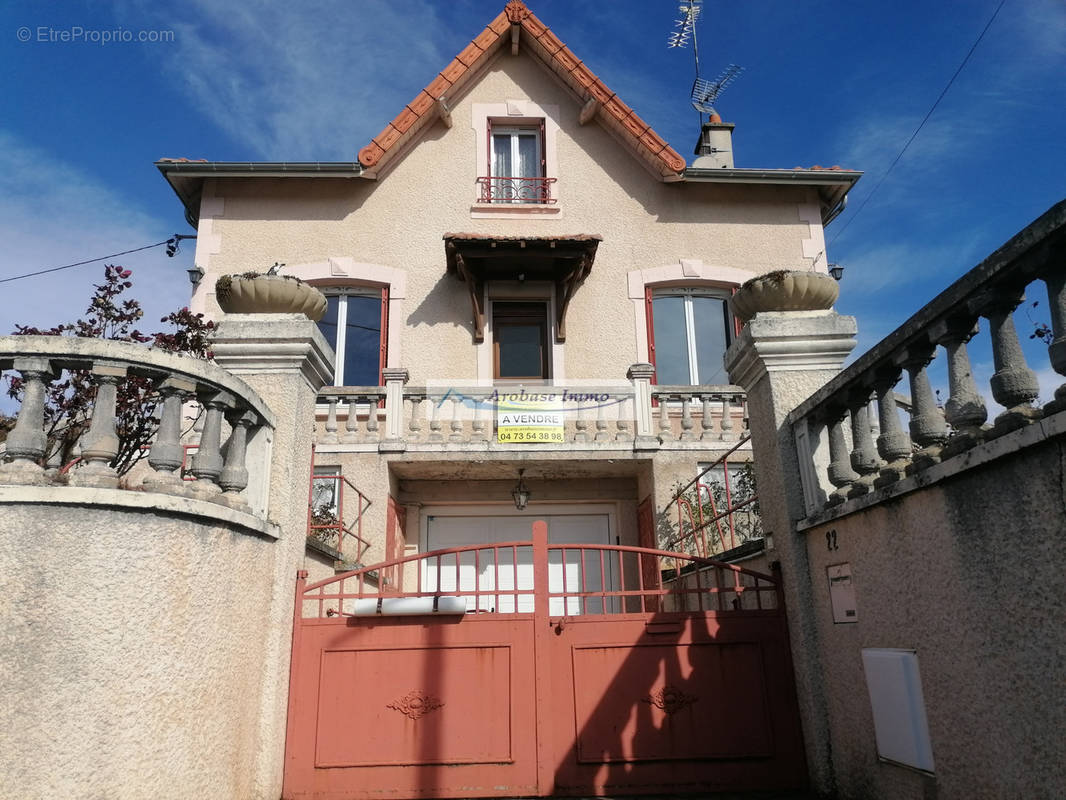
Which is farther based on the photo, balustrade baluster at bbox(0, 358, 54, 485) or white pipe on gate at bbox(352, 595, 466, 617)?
white pipe on gate at bbox(352, 595, 466, 617)

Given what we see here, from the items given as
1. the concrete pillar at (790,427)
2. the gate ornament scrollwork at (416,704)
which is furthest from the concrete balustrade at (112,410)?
the concrete pillar at (790,427)

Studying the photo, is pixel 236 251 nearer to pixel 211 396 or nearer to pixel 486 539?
pixel 486 539

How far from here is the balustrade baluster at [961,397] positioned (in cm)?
267

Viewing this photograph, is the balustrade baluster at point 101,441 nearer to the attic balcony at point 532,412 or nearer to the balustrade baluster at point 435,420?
the attic balcony at point 532,412

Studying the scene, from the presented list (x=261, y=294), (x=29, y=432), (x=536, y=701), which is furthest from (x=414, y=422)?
(x=29, y=432)

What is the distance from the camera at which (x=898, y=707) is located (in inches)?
127

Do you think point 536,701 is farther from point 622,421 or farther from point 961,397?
point 622,421

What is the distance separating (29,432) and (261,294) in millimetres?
1641

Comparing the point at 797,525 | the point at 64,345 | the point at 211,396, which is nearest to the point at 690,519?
the point at 797,525

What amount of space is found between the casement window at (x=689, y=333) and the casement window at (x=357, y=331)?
390cm

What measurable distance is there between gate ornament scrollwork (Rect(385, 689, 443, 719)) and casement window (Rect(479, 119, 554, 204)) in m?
8.11

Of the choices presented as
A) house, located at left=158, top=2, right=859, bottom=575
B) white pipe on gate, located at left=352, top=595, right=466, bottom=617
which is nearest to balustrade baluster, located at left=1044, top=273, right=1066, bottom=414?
white pipe on gate, located at left=352, top=595, right=466, bottom=617

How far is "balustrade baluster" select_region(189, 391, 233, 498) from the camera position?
3.67 m

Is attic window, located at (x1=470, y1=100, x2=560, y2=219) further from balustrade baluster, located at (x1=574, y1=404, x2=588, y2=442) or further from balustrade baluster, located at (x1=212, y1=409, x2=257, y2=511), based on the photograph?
balustrade baluster, located at (x1=212, y1=409, x2=257, y2=511)
